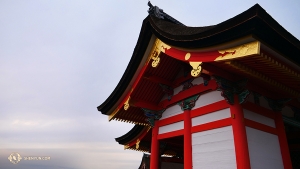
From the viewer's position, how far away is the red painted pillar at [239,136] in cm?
467

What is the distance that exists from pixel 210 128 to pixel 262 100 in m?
1.82

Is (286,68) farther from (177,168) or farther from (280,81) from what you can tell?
Result: (177,168)

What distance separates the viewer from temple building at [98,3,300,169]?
3.98 metres

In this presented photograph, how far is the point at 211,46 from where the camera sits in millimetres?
4410

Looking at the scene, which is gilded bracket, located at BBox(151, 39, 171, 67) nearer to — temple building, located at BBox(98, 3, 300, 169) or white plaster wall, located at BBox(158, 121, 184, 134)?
temple building, located at BBox(98, 3, 300, 169)

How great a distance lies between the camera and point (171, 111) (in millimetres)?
7551

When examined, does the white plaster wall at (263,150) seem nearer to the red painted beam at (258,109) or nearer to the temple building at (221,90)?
the temple building at (221,90)

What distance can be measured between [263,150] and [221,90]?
1798 millimetres

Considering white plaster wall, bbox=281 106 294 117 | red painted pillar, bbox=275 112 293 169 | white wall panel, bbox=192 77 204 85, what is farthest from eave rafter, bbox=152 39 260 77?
white plaster wall, bbox=281 106 294 117

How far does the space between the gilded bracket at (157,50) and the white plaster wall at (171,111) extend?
1.95 m

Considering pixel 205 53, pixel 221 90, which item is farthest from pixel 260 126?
pixel 205 53

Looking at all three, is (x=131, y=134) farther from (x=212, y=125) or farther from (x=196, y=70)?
(x=196, y=70)

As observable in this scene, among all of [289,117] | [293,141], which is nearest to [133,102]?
[289,117]

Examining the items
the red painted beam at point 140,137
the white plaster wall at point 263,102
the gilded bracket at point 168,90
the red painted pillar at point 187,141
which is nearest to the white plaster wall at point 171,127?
the red painted pillar at point 187,141
